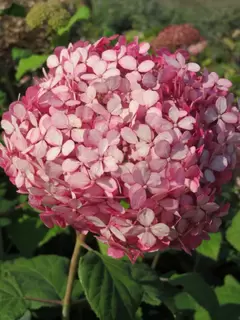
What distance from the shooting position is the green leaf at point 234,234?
6.76ft

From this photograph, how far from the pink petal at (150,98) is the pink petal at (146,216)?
0.22m

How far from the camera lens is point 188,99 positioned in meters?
1.42

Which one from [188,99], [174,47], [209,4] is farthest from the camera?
[209,4]

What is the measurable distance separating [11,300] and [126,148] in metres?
0.63

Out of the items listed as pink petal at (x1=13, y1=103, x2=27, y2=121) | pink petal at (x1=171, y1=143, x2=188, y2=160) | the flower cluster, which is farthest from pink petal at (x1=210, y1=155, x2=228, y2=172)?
pink petal at (x1=13, y1=103, x2=27, y2=121)

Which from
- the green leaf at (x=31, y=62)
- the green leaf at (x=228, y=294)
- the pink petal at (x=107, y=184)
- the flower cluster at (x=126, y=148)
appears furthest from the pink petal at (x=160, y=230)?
the green leaf at (x=31, y=62)

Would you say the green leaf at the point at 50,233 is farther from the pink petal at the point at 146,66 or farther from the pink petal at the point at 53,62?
the pink petal at the point at 146,66

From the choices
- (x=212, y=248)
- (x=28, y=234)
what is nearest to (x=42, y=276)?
(x=28, y=234)

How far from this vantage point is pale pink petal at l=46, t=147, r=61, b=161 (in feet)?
4.34

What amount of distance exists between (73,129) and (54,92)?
0.37ft

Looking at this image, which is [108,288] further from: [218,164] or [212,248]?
[212,248]

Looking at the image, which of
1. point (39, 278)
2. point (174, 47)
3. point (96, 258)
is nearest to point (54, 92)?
point (96, 258)

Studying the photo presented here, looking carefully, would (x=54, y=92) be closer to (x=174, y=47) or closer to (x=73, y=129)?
(x=73, y=129)

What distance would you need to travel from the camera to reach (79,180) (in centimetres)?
130
